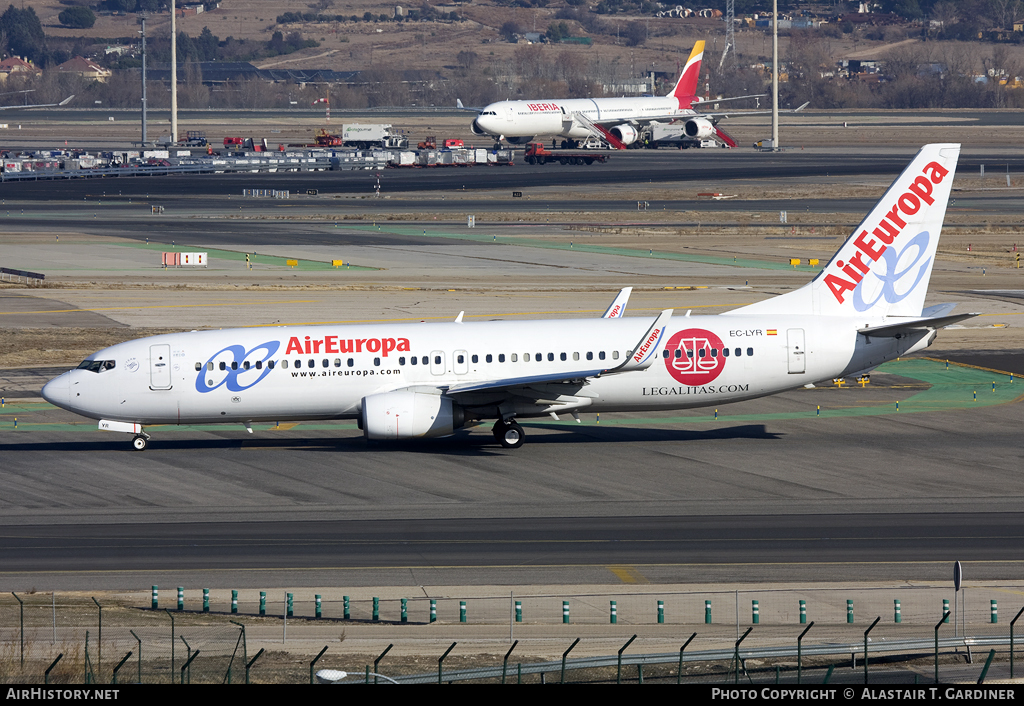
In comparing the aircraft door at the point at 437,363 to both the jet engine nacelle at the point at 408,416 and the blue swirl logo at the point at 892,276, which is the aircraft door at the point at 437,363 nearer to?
the jet engine nacelle at the point at 408,416

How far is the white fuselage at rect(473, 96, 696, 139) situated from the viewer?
176 meters

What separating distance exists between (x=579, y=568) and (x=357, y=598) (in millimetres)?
5602

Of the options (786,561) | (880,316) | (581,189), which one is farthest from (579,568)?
(581,189)

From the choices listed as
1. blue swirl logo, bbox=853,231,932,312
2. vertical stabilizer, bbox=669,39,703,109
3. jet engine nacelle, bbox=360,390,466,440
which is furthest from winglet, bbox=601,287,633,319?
vertical stabilizer, bbox=669,39,703,109

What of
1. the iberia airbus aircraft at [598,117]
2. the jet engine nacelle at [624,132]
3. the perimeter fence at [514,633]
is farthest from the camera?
the jet engine nacelle at [624,132]

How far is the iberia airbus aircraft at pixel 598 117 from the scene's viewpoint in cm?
17638

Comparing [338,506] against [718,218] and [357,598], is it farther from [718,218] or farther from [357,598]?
[718,218]

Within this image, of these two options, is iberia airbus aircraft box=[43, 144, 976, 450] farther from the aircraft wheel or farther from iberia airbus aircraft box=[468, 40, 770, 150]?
iberia airbus aircraft box=[468, 40, 770, 150]

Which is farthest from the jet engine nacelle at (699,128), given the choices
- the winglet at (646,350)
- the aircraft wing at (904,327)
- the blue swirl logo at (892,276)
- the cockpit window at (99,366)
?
the cockpit window at (99,366)

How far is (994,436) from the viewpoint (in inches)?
1796

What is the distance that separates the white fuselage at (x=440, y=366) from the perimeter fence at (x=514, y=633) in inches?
583

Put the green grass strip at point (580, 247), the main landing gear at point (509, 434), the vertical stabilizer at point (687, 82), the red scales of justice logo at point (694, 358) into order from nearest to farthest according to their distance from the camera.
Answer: the red scales of justice logo at point (694, 358), the main landing gear at point (509, 434), the green grass strip at point (580, 247), the vertical stabilizer at point (687, 82)

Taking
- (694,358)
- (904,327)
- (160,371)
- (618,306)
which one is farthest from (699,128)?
(160,371)

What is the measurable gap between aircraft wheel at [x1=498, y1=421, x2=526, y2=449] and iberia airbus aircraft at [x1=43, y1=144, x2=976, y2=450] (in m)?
0.03
